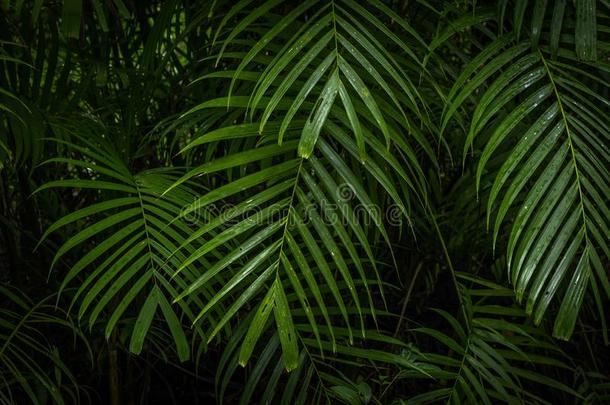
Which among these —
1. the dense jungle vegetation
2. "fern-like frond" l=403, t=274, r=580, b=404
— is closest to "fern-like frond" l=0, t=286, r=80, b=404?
the dense jungle vegetation

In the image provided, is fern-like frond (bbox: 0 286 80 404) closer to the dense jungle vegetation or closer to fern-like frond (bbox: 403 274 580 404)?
the dense jungle vegetation

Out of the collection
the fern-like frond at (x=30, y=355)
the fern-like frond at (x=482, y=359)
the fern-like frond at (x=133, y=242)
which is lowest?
the fern-like frond at (x=482, y=359)

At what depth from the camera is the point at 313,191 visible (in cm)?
71

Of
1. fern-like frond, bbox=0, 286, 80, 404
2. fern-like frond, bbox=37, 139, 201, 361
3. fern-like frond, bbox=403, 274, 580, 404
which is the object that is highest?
fern-like frond, bbox=37, 139, 201, 361

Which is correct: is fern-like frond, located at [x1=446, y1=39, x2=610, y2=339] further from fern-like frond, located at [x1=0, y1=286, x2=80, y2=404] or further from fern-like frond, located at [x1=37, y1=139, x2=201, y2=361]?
fern-like frond, located at [x1=0, y1=286, x2=80, y2=404]

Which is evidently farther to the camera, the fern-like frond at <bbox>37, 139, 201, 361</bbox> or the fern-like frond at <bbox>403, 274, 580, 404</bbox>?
the fern-like frond at <bbox>403, 274, 580, 404</bbox>

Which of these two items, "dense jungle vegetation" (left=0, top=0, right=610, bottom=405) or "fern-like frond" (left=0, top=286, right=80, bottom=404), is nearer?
"dense jungle vegetation" (left=0, top=0, right=610, bottom=405)

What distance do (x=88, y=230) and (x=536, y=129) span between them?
1.75ft

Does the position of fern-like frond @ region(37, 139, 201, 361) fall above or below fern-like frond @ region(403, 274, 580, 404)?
above

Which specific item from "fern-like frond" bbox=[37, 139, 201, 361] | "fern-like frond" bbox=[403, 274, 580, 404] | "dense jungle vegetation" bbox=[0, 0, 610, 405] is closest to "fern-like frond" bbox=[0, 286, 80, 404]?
"dense jungle vegetation" bbox=[0, 0, 610, 405]

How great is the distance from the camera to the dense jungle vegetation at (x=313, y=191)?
0.70m

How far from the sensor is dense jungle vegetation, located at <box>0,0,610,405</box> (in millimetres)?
701

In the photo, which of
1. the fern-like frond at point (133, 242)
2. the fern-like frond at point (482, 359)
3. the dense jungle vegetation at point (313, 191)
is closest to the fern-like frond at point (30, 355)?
the dense jungle vegetation at point (313, 191)

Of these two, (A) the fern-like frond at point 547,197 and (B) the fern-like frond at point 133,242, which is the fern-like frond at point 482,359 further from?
(B) the fern-like frond at point 133,242
